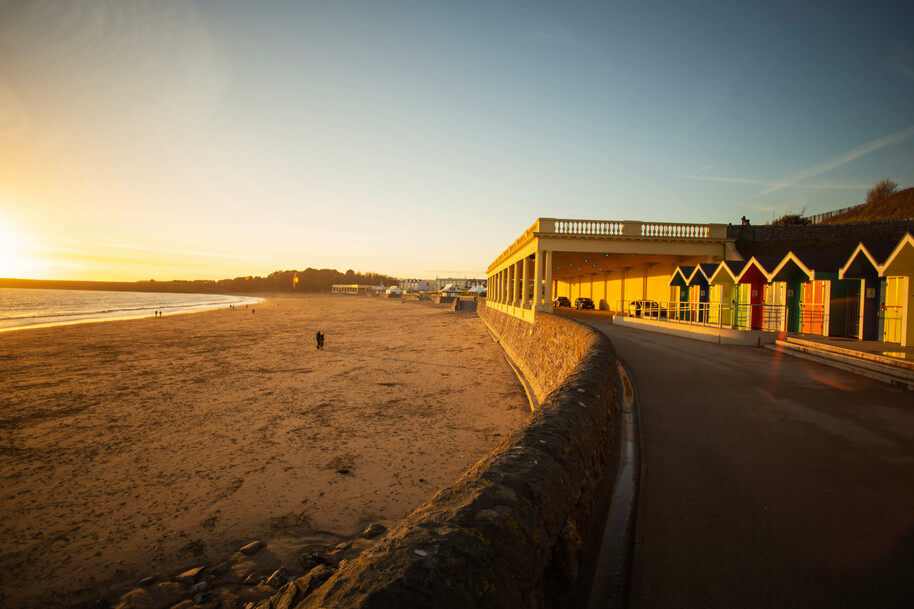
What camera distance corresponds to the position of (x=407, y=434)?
9695 millimetres

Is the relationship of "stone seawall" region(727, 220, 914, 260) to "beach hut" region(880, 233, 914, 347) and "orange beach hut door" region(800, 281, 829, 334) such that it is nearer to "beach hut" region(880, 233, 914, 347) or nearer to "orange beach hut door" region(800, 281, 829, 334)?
"orange beach hut door" region(800, 281, 829, 334)

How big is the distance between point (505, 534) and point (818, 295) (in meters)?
18.4

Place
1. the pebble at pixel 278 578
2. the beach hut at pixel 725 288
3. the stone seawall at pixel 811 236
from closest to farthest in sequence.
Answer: the pebble at pixel 278 578, the beach hut at pixel 725 288, the stone seawall at pixel 811 236

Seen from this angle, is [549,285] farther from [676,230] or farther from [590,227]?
[676,230]

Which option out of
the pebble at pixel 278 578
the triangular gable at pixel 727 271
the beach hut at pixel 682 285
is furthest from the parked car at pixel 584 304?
the pebble at pixel 278 578

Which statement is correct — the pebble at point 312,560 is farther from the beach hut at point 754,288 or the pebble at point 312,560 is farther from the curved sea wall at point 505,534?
the beach hut at point 754,288

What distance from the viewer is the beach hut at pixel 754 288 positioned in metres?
17.3

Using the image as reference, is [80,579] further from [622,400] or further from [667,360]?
[667,360]

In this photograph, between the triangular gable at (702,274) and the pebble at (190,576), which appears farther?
the triangular gable at (702,274)

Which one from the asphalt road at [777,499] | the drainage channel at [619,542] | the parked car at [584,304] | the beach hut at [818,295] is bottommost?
the drainage channel at [619,542]

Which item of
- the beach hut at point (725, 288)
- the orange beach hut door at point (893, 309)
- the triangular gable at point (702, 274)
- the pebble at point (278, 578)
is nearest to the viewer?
the pebble at point (278, 578)

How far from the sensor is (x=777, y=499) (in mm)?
4012

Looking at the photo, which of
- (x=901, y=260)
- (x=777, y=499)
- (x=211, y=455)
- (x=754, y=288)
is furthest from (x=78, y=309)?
(x=901, y=260)

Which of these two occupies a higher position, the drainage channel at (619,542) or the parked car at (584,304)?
the parked car at (584,304)
